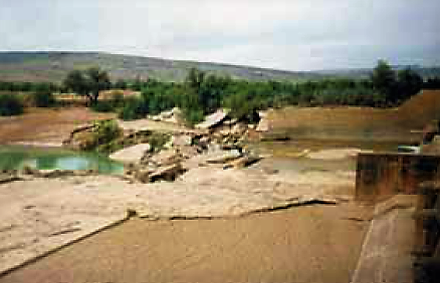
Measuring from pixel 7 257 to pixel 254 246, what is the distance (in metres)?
3.01

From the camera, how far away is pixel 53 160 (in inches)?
760

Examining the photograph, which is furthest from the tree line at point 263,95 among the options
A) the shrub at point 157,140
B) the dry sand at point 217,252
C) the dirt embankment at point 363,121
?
the dry sand at point 217,252

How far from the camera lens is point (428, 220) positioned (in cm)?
456

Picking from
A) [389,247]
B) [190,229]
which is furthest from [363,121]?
[389,247]

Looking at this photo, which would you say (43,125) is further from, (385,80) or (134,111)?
(385,80)

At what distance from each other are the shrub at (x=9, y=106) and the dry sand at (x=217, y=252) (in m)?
27.9

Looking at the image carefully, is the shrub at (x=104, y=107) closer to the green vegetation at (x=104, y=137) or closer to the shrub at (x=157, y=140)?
the green vegetation at (x=104, y=137)

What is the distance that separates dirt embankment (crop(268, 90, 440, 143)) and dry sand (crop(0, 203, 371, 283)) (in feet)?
40.6

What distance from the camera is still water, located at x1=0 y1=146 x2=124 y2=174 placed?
17.0 m

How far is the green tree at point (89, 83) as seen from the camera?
124 ft

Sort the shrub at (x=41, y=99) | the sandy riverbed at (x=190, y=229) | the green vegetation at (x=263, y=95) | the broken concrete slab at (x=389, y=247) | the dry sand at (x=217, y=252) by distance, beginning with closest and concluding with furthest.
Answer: the broken concrete slab at (x=389, y=247), the dry sand at (x=217, y=252), the sandy riverbed at (x=190, y=229), the green vegetation at (x=263, y=95), the shrub at (x=41, y=99)

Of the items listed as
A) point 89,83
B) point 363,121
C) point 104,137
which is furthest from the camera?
point 89,83

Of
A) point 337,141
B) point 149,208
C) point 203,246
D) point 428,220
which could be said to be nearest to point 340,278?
point 428,220

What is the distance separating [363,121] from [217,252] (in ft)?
49.4
